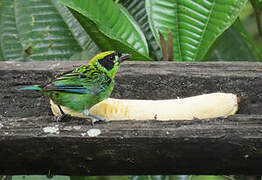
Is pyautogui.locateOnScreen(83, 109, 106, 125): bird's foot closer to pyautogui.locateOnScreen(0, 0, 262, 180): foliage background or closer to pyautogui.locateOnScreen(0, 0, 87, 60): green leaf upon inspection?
pyautogui.locateOnScreen(0, 0, 262, 180): foliage background

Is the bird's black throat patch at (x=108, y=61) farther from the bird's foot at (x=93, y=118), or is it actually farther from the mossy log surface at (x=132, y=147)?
the mossy log surface at (x=132, y=147)

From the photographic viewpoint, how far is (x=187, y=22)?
8.25ft

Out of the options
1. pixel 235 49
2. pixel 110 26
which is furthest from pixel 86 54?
pixel 235 49

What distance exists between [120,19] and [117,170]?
113 centimetres

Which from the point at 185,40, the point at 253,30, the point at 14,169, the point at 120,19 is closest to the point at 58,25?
the point at 120,19

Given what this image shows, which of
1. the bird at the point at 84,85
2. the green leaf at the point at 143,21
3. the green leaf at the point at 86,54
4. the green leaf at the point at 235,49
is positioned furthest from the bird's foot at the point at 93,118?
the green leaf at the point at 235,49

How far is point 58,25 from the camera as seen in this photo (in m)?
2.96

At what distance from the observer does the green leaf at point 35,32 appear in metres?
2.86

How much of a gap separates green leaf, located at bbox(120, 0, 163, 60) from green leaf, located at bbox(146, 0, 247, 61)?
0.41 meters

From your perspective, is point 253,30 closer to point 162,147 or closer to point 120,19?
point 120,19

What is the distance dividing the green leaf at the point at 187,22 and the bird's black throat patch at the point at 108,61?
1.43 ft

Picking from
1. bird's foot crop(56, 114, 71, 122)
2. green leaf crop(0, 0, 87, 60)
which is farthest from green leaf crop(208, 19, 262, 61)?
→ bird's foot crop(56, 114, 71, 122)

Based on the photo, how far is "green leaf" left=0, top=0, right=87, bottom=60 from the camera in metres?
2.86

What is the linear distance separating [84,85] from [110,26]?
59 centimetres
